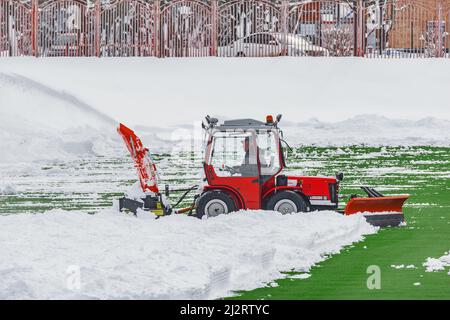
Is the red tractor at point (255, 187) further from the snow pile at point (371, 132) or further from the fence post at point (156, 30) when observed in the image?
the fence post at point (156, 30)

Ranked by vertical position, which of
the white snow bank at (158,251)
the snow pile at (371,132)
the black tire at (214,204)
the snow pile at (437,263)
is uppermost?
the snow pile at (371,132)

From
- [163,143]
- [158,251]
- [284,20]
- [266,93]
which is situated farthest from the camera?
[284,20]

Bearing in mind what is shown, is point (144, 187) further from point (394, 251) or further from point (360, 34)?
point (360, 34)

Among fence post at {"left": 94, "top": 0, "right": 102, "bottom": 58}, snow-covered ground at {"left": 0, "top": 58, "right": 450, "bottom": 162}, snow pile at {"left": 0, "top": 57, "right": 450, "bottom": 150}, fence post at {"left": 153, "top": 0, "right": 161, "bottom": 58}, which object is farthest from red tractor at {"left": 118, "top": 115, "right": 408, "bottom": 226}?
fence post at {"left": 94, "top": 0, "right": 102, "bottom": 58}

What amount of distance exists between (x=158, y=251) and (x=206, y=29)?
32.1 metres

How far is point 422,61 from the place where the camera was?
A: 44.0 metres

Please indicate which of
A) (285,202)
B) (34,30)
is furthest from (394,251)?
(34,30)

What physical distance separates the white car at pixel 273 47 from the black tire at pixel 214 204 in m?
27.7

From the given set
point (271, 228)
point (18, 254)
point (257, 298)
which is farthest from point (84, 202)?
point (257, 298)

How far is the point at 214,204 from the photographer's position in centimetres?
1691

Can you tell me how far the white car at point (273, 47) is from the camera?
146 ft

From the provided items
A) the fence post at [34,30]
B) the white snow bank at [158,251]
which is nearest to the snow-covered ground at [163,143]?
the white snow bank at [158,251]

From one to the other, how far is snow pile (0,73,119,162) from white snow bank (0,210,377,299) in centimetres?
1277
